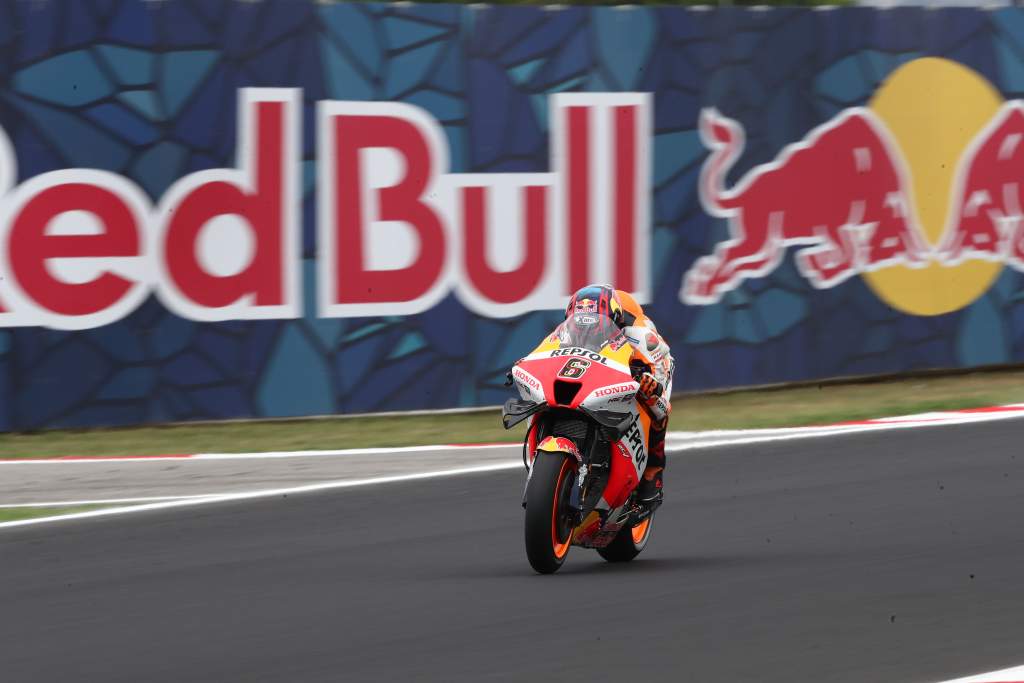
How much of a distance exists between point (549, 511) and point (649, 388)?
93 cm

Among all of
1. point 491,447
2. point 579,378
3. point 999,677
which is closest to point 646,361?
point 579,378

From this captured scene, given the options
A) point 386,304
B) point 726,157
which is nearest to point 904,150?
point 726,157

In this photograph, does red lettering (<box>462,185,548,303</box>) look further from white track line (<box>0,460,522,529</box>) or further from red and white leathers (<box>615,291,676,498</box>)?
red and white leathers (<box>615,291,676,498</box>)

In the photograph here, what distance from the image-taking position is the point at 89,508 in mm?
10398

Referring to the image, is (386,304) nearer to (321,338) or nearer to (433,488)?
(321,338)

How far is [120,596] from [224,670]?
165 cm

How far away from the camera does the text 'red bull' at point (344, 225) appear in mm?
12602

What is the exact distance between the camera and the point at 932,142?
15.7 m

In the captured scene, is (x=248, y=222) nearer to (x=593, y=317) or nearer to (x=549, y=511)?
(x=593, y=317)

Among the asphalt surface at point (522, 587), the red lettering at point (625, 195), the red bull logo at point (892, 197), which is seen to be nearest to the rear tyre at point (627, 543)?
the asphalt surface at point (522, 587)

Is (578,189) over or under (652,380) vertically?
over

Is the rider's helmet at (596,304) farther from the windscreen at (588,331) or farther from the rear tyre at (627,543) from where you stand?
the rear tyre at (627,543)

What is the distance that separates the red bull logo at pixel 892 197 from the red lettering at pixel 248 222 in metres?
3.61

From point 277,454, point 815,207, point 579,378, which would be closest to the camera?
point 579,378
